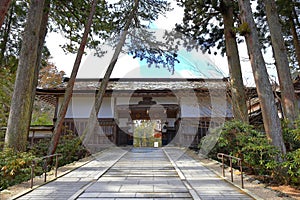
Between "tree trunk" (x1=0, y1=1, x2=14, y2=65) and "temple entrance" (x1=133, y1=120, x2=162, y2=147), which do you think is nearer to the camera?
"tree trunk" (x1=0, y1=1, x2=14, y2=65)

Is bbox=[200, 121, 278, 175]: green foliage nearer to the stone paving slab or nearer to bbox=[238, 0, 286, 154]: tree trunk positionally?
bbox=[238, 0, 286, 154]: tree trunk

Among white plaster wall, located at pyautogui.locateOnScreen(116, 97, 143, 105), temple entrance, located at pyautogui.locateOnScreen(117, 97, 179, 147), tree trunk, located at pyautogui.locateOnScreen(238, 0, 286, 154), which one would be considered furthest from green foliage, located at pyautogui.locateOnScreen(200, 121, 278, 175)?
white plaster wall, located at pyautogui.locateOnScreen(116, 97, 143, 105)

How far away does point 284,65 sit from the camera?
7.67m

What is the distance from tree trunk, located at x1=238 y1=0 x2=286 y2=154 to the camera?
5484mm

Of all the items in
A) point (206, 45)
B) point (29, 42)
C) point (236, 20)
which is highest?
point (236, 20)

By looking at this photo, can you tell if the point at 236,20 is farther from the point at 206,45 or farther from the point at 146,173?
the point at 146,173

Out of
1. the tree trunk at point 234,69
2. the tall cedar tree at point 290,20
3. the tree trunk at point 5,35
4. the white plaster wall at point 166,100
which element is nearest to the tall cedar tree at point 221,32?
the tree trunk at point 234,69

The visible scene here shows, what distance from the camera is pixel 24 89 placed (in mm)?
6934

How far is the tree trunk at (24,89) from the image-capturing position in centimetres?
661

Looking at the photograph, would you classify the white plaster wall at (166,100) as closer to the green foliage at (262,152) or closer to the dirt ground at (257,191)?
the green foliage at (262,152)

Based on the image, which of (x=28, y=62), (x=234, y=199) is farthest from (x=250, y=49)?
(x=28, y=62)

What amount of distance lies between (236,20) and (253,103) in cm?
829

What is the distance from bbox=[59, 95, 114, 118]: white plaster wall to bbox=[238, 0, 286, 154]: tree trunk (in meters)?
10.3

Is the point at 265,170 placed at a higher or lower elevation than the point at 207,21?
lower
